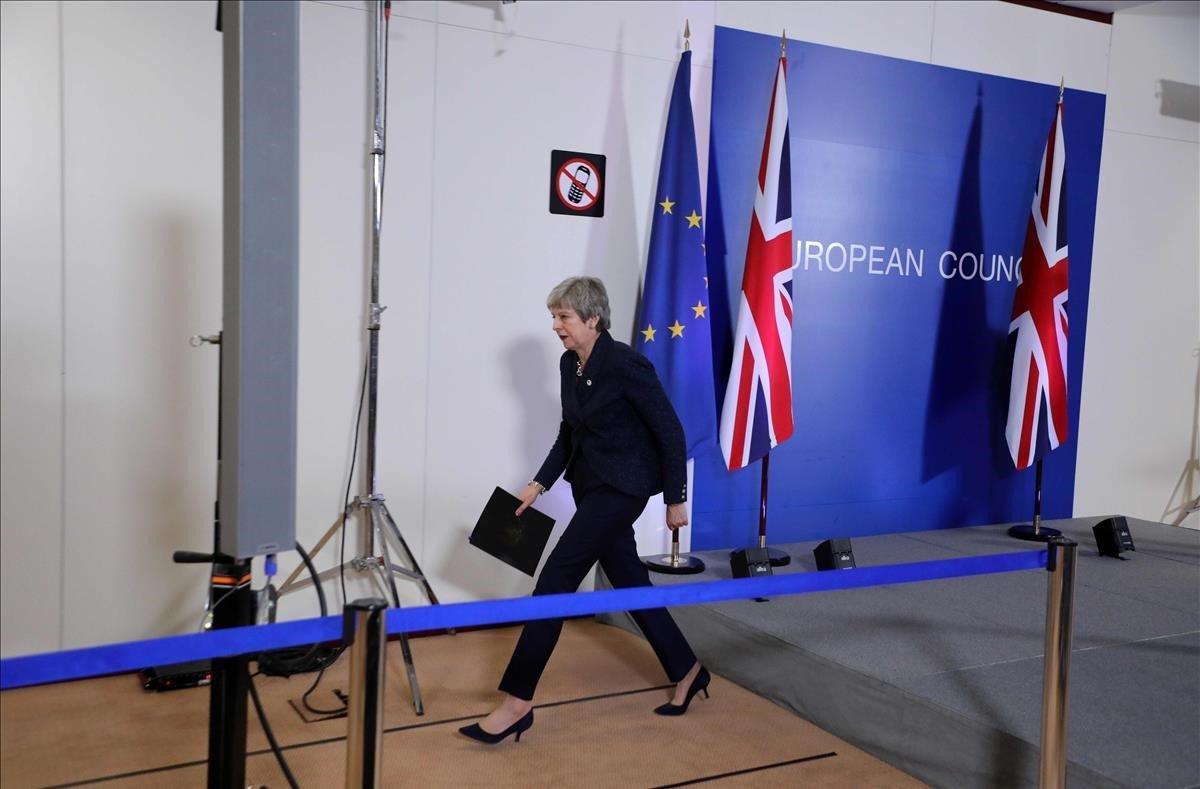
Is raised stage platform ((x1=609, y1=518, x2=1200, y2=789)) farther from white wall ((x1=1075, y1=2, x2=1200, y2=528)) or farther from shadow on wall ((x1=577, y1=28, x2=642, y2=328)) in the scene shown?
white wall ((x1=1075, y1=2, x2=1200, y2=528))

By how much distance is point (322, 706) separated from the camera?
3184 mm

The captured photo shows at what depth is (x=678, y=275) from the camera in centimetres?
428

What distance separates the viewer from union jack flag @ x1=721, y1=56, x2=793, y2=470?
14.3ft

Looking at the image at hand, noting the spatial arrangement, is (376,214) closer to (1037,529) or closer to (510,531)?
(510,531)

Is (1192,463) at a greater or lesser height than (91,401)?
lesser

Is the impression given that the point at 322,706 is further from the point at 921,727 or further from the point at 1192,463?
the point at 1192,463

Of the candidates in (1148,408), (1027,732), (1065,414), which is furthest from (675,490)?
(1148,408)

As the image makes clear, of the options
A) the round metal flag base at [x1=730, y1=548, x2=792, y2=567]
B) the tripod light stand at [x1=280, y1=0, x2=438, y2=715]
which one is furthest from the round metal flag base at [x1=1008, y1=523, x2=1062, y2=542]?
the tripod light stand at [x1=280, y1=0, x2=438, y2=715]

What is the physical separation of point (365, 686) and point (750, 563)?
2339mm

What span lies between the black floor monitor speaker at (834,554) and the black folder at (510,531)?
1.13 metres

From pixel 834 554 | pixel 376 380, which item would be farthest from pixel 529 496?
pixel 834 554

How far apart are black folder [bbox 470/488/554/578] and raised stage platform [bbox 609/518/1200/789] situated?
2.58 feet

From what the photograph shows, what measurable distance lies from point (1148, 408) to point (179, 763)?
18.6 ft

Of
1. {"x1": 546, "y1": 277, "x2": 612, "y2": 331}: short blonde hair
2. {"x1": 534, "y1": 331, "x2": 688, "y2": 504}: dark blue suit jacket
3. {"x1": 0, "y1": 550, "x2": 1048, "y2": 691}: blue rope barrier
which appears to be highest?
{"x1": 546, "y1": 277, "x2": 612, "y2": 331}: short blonde hair
